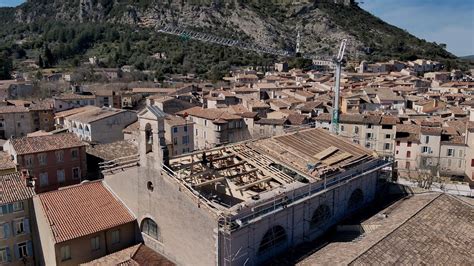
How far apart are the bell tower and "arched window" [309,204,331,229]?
9438mm

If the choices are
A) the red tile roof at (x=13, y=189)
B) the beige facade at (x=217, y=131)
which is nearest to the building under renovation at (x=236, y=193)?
the red tile roof at (x=13, y=189)

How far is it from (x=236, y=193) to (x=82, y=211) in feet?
30.9

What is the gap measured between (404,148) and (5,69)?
10859cm

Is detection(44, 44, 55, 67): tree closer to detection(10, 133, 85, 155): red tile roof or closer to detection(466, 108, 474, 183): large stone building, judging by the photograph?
detection(10, 133, 85, 155): red tile roof

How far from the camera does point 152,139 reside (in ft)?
77.8

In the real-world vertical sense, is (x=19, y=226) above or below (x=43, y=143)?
below

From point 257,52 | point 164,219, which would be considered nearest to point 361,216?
point 164,219

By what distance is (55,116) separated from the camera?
7162cm

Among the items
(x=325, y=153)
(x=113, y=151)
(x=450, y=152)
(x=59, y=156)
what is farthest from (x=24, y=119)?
(x=450, y=152)

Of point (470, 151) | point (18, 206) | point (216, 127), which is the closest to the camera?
point (18, 206)

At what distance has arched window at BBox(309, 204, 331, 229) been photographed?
84.8 ft

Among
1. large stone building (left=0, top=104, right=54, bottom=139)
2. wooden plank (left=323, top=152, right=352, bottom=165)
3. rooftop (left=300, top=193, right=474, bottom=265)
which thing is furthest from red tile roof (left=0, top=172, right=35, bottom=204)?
large stone building (left=0, top=104, right=54, bottom=139)

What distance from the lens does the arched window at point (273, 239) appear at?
22.4m

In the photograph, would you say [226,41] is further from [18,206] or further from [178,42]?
[18,206]
